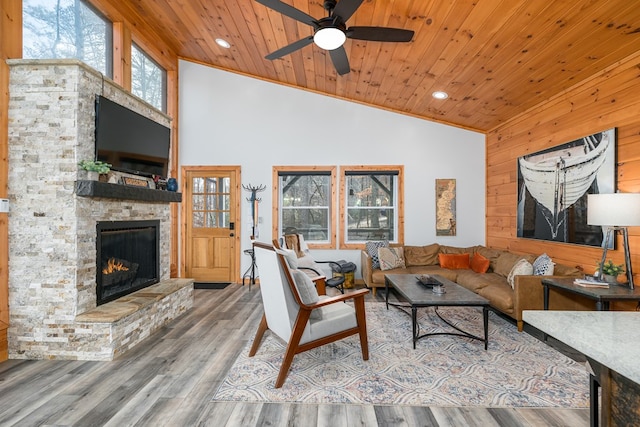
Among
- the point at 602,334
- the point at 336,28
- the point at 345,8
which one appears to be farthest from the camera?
the point at 336,28

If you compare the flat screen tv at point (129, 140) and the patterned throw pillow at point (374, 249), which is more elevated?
the flat screen tv at point (129, 140)

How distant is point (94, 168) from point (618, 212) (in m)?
4.70

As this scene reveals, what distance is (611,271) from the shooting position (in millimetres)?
2850

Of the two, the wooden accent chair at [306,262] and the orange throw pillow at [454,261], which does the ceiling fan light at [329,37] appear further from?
the orange throw pillow at [454,261]

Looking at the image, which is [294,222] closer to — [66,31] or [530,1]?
[66,31]

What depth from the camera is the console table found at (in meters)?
0.77

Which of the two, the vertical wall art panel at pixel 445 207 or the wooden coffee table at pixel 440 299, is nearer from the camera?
the wooden coffee table at pixel 440 299

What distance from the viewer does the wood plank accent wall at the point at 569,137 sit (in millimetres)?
2893

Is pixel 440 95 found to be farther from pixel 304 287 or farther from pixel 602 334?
pixel 602 334

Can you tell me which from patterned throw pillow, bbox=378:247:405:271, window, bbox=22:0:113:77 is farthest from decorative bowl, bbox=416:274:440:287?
window, bbox=22:0:113:77

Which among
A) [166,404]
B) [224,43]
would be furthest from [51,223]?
[224,43]

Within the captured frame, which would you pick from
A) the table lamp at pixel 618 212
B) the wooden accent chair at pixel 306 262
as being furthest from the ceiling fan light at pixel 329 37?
the table lamp at pixel 618 212

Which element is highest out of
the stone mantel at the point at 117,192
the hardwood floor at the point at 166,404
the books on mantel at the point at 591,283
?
the stone mantel at the point at 117,192

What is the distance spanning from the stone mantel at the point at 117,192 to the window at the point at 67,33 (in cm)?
140
